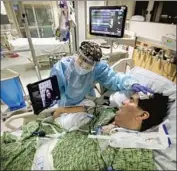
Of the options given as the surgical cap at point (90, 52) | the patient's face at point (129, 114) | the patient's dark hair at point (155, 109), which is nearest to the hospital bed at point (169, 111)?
the patient's dark hair at point (155, 109)

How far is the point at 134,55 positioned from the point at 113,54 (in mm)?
335

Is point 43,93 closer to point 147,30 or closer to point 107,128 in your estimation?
point 107,128

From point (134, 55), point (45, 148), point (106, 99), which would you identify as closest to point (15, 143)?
point (45, 148)

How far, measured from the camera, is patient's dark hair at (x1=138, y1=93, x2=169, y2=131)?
3.03 feet

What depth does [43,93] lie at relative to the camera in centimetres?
93

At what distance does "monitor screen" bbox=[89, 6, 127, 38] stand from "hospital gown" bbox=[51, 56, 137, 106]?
443 millimetres

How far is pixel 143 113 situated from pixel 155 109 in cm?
8

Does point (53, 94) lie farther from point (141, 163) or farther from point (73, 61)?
point (141, 163)

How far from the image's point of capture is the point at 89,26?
5.72 feet

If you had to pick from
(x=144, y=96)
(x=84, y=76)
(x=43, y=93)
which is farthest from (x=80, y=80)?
(x=144, y=96)

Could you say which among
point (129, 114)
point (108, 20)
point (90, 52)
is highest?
point (108, 20)

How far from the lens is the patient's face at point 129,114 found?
3.14ft

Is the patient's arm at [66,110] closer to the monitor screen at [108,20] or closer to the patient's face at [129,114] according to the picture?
the patient's face at [129,114]

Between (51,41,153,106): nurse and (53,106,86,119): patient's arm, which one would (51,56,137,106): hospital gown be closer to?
(51,41,153,106): nurse
